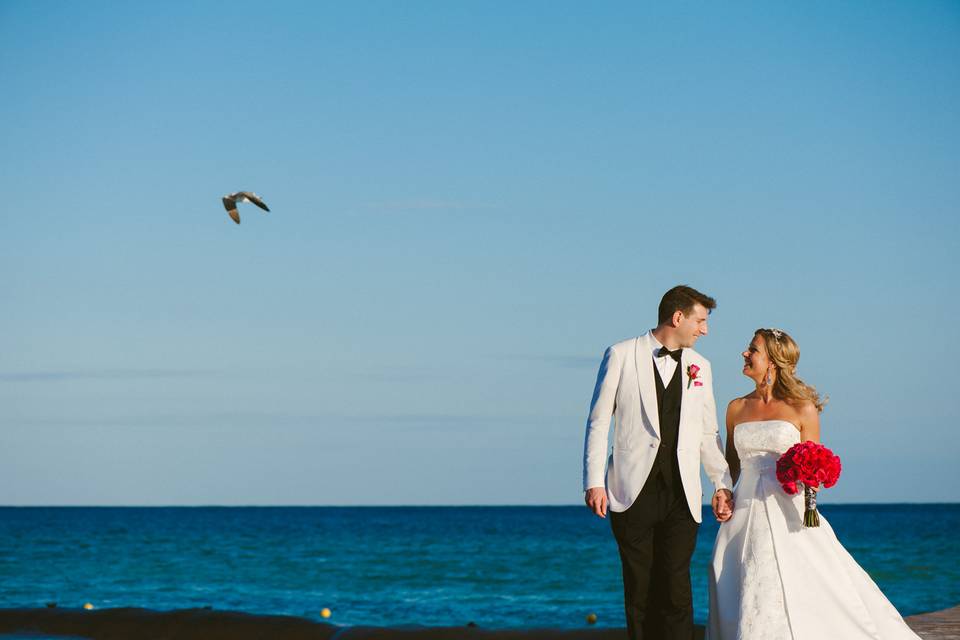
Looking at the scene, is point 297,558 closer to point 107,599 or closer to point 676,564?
point 107,599

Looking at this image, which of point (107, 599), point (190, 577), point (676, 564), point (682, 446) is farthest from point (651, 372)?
point (190, 577)

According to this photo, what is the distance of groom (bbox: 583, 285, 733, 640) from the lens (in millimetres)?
5812

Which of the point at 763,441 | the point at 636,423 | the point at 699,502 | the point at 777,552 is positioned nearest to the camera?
the point at 699,502

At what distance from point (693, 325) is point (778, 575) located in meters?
1.39

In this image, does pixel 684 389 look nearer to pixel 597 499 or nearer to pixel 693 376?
pixel 693 376

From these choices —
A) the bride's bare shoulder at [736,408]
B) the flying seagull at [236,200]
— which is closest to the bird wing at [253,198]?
the flying seagull at [236,200]

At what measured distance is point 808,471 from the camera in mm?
6082

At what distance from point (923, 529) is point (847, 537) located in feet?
19.8

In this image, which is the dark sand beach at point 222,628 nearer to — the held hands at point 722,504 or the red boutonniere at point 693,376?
the held hands at point 722,504

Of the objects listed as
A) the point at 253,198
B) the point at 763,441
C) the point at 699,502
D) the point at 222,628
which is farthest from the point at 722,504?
the point at 253,198

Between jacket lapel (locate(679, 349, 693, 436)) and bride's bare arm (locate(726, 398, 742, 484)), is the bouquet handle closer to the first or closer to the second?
bride's bare arm (locate(726, 398, 742, 484))

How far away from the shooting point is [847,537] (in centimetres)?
4634

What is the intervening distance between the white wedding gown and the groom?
45 centimetres

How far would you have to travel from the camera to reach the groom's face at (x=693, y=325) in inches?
235
